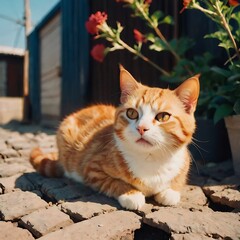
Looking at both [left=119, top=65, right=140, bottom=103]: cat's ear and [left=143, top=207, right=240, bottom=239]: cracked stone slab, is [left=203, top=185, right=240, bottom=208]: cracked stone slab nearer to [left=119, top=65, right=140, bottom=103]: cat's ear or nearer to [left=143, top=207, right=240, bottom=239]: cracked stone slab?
[left=143, top=207, right=240, bottom=239]: cracked stone slab

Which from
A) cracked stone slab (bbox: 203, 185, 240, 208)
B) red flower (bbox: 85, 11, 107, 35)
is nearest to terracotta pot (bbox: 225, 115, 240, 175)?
cracked stone slab (bbox: 203, 185, 240, 208)

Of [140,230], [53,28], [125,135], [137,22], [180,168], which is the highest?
[53,28]

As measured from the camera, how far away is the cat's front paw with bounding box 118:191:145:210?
183 centimetres

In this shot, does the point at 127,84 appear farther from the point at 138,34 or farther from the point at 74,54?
the point at 74,54

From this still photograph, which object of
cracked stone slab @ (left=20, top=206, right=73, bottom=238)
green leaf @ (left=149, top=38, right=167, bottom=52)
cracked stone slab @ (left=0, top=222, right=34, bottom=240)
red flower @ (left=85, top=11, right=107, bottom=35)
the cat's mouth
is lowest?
cracked stone slab @ (left=0, top=222, right=34, bottom=240)

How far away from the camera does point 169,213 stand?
1748mm

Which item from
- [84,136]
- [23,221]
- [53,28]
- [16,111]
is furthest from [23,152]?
[16,111]

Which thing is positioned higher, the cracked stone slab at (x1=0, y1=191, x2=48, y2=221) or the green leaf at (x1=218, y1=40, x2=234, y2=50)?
the green leaf at (x1=218, y1=40, x2=234, y2=50)

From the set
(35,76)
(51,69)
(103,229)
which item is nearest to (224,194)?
(103,229)

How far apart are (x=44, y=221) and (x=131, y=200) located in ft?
1.76

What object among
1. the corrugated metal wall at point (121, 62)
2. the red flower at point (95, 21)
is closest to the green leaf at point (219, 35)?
the red flower at point (95, 21)

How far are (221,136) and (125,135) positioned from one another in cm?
158

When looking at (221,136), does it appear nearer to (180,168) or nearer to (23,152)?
(180,168)

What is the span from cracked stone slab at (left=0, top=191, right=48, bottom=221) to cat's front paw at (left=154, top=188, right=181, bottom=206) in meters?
0.76
